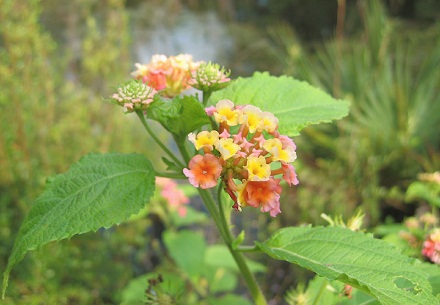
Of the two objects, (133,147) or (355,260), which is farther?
(133,147)

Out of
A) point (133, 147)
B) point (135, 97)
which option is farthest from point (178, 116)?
point (133, 147)

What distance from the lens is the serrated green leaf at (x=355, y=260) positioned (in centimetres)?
52

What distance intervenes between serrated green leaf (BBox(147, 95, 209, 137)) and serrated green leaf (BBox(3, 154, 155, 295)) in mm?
79

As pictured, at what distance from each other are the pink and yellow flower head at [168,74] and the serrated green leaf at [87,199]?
0.42 feet

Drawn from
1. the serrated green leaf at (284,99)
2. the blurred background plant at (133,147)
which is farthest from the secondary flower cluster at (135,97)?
the blurred background plant at (133,147)

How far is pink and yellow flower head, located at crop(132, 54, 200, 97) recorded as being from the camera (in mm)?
763

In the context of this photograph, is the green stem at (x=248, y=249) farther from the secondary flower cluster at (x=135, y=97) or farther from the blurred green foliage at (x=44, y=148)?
the blurred green foliage at (x=44, y=148)

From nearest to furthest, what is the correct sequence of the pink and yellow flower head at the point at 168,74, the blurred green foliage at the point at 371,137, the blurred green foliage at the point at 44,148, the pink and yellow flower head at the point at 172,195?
the pink and yellow flower head at the point at 168,74
the blurred green foliage at the point at 44,148
the pink and yellow flower head at the point at 172,195
the blurred green foliage at the point at 371,137

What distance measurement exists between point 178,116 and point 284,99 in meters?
0.22

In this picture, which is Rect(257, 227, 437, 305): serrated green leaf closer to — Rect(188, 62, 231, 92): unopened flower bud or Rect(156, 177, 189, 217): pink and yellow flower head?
Rect(188, 62, 231, 92): unopened flower bud

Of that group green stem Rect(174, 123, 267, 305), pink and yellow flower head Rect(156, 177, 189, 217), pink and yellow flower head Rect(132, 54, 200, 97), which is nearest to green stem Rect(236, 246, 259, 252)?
green stem Rect(174, 123, 267, 305)

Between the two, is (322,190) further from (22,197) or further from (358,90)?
(22,197)

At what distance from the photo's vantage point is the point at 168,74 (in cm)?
77

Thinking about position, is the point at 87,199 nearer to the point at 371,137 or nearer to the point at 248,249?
the point at 248,249
